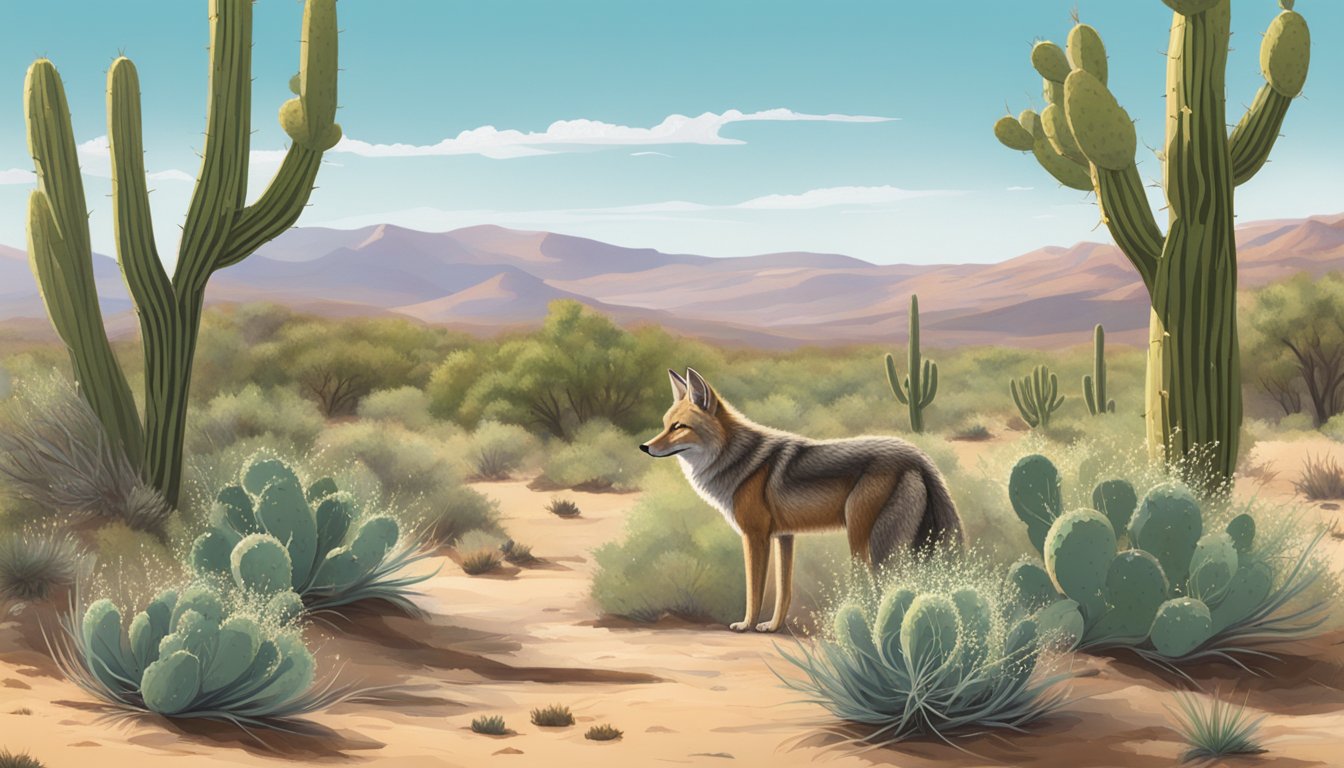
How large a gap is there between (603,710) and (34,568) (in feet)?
15.6

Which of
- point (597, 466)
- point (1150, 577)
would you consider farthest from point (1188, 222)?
point (597, 466)

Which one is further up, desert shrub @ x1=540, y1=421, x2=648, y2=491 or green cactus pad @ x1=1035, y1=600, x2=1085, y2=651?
green cactus pad @ x1=1035, y1=600, x2=1085, y2=651

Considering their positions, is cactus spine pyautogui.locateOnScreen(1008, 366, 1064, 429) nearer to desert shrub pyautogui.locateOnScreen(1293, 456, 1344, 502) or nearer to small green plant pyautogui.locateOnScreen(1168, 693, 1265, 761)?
desert shrub pyautogui.locateOnScreen(1293, 456, 1344, 502)

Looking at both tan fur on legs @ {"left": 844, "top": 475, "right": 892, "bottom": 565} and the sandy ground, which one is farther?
tan fur on legs @ {"left": 844, "top": 475, "right": 892, "bottom": 565}

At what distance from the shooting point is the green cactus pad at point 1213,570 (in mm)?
9109

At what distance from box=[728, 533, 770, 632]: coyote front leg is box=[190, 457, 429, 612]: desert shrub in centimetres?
267

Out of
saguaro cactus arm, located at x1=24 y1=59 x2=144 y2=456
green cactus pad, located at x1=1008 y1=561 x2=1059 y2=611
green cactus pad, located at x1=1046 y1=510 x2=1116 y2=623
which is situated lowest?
green cactus pad, located at x1=1008 y1=561 x2=1059 y2=611

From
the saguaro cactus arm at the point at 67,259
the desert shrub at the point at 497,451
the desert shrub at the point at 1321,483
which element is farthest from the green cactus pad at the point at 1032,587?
the desert shrub at the point at 497,451

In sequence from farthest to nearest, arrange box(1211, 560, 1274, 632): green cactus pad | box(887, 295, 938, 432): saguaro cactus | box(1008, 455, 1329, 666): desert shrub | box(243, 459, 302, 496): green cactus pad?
box(887, 295, 938, 432): saguaro cactus → box(243, 459, 302, 496): green cactus pad → box(1211, 560, 1274, 632): green cactus pad → box(1008, 455, 1329, 666): desert shrub

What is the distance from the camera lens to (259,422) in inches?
877

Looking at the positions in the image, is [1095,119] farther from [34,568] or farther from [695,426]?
[34,568]

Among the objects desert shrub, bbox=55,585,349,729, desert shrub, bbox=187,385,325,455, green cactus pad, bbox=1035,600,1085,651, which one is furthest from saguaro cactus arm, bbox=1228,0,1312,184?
desert shrub, bbox=187,385,325,455

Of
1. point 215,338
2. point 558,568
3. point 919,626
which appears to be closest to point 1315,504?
point 558,568

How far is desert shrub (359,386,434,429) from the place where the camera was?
108 ft
